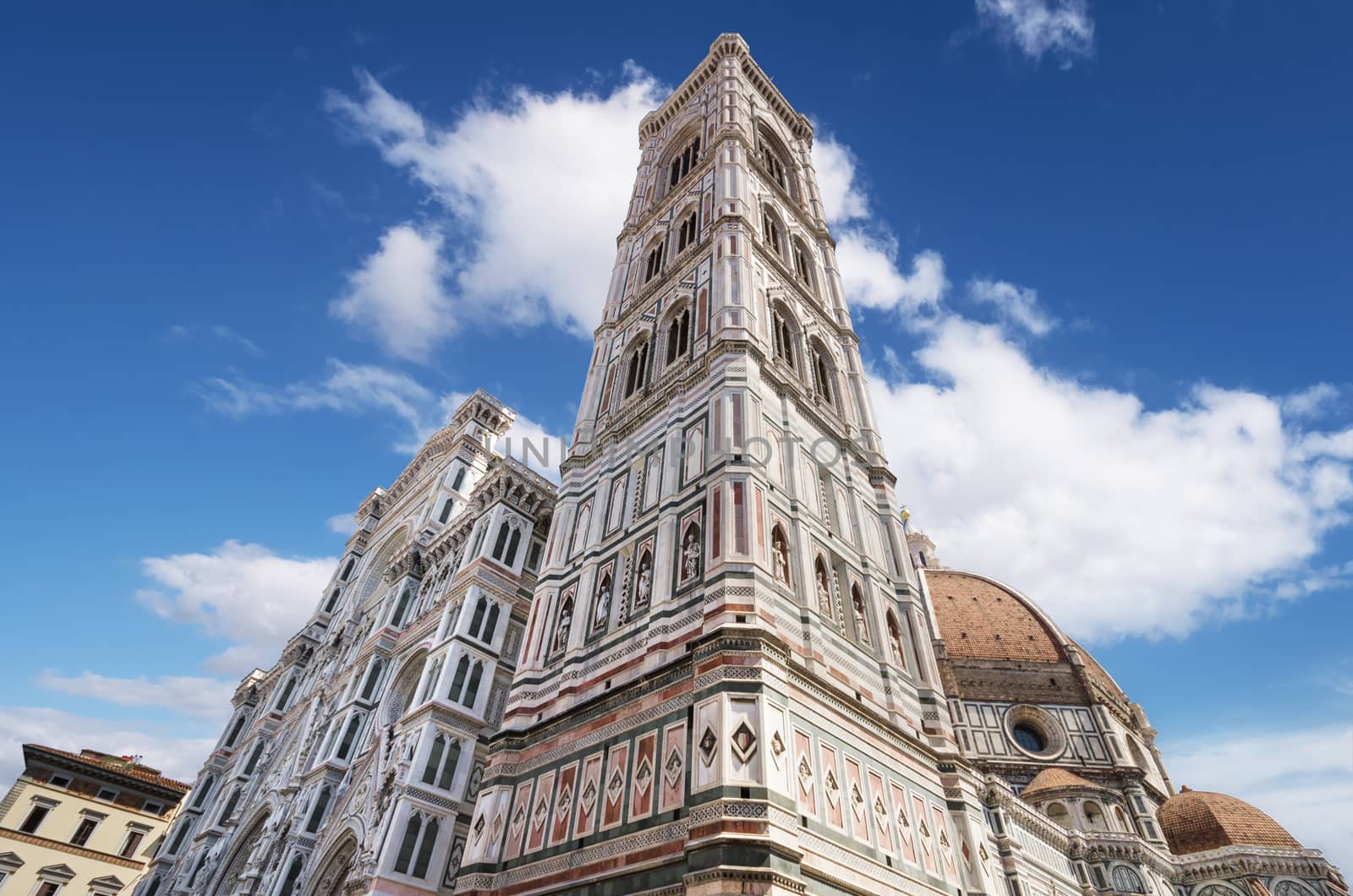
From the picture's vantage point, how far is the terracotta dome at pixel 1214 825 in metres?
30.1

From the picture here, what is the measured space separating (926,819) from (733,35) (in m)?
32.7

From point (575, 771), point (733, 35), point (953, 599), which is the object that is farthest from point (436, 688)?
point (953, 599)

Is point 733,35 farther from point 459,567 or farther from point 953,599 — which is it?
point 953,599

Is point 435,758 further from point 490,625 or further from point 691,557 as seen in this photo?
point 691,557

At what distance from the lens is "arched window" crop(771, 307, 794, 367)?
20.9 m

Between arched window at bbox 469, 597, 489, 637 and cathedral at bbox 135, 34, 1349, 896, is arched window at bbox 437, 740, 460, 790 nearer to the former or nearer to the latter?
cathedral at bbox 135, 34, 1349, 896

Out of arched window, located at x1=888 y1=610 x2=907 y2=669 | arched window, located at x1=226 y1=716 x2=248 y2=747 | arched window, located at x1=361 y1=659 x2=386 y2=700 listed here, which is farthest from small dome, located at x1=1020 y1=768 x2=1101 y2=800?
arched window, located at x1=226 y1=716 x2=248 y2=747

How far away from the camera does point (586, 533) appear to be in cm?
1816

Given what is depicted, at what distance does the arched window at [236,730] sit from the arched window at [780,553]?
3195 centimetres

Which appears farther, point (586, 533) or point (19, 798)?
point (19, 798)

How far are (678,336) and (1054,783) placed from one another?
2625 cm

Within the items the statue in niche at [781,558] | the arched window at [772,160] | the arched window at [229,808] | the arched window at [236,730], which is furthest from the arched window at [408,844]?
the arched window at [772,160]

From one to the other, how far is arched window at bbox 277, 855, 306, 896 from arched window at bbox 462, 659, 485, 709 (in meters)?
6.18

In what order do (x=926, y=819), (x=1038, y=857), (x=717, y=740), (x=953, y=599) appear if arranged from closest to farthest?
(x=717, y=740) → (x=926, y=819) → (x=1038, y=857) → (x=953, y=599)
